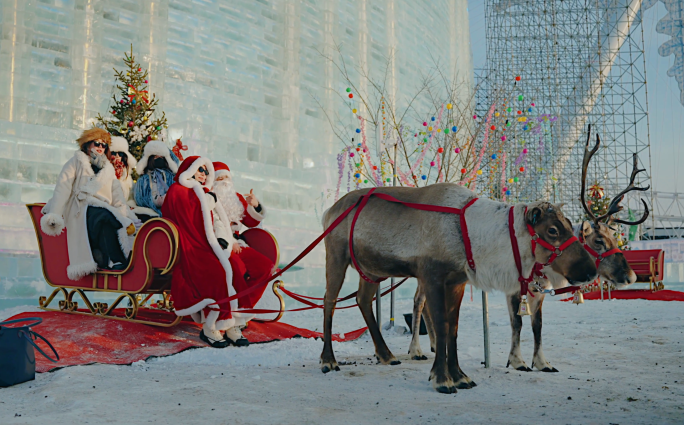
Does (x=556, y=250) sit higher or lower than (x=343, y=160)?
lower

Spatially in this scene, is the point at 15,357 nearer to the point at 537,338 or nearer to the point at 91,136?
the point at 91,136

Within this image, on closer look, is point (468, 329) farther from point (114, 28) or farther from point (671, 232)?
point (671, 232)

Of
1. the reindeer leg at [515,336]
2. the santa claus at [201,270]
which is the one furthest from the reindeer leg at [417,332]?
the santa claus at [201,270]

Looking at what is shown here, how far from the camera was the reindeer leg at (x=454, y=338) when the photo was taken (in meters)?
3.35

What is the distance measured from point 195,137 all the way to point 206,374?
730 cm

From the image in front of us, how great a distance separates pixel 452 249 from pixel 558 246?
2.06 feet

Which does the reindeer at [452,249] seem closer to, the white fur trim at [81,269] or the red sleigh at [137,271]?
the red sleigh at [137,271]

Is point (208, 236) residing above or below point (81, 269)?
above

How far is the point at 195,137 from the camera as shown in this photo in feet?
33.9

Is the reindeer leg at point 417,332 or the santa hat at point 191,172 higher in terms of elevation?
the santa hat at point 191,172

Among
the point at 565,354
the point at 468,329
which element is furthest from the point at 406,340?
the point at 565,354

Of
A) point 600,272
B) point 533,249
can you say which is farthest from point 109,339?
point 600,272

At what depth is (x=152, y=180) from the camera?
202 inches

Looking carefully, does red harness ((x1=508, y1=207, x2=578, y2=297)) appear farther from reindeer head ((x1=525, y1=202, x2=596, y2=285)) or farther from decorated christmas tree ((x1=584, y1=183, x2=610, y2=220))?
decorated christmas tree ((x1=584, y1=183, x2=610, y2=220))
